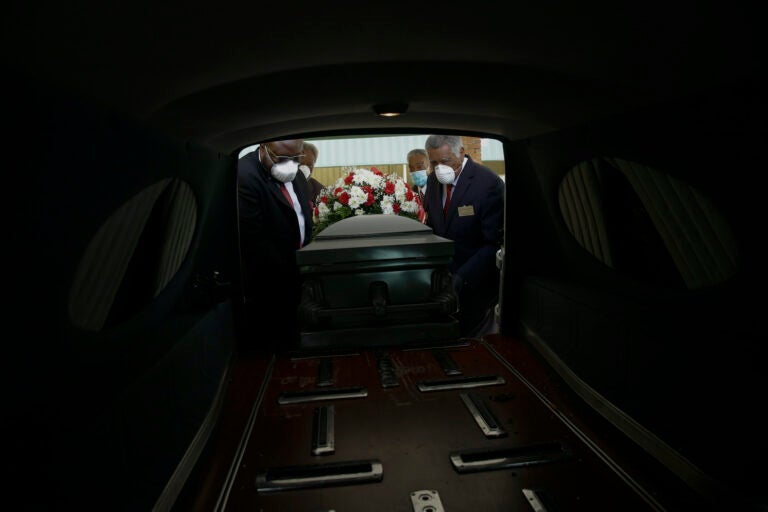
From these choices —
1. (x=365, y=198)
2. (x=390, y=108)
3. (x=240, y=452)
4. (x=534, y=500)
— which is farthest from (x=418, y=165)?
(x=534, y=500)

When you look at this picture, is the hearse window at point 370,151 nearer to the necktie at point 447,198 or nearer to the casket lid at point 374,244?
the necktie at point 447,198

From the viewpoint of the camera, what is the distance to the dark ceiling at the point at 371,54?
3.05 feet

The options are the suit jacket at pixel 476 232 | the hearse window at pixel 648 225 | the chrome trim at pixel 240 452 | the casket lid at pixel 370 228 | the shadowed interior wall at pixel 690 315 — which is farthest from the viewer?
the suit jacket at pixel 476 232

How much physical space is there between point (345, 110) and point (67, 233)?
1.47m

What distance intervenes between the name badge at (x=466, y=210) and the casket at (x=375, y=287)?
848mm

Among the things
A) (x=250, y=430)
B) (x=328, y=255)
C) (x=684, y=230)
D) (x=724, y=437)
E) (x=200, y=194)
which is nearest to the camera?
(x=724, y=437)

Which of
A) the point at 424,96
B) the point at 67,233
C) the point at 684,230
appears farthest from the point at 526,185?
the point at 67,233

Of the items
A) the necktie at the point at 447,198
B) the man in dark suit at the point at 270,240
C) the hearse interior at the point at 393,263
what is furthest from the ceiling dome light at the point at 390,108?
the necktie at the point at 447,198

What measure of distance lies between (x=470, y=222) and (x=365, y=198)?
78cm

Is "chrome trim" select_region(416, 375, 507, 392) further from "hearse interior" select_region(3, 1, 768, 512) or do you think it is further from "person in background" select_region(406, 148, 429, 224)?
"person in background" select_region(406, 148, 429, 224)

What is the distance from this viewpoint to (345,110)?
2.32 m

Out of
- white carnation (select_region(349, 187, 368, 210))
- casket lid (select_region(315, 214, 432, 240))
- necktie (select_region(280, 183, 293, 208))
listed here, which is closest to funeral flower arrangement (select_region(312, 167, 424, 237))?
white carnation (select_region(349, 187, 368, 210))

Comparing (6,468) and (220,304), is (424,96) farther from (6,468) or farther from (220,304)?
Result: (6,468)

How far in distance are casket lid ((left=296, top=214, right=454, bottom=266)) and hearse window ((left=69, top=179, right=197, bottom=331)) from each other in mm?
686
